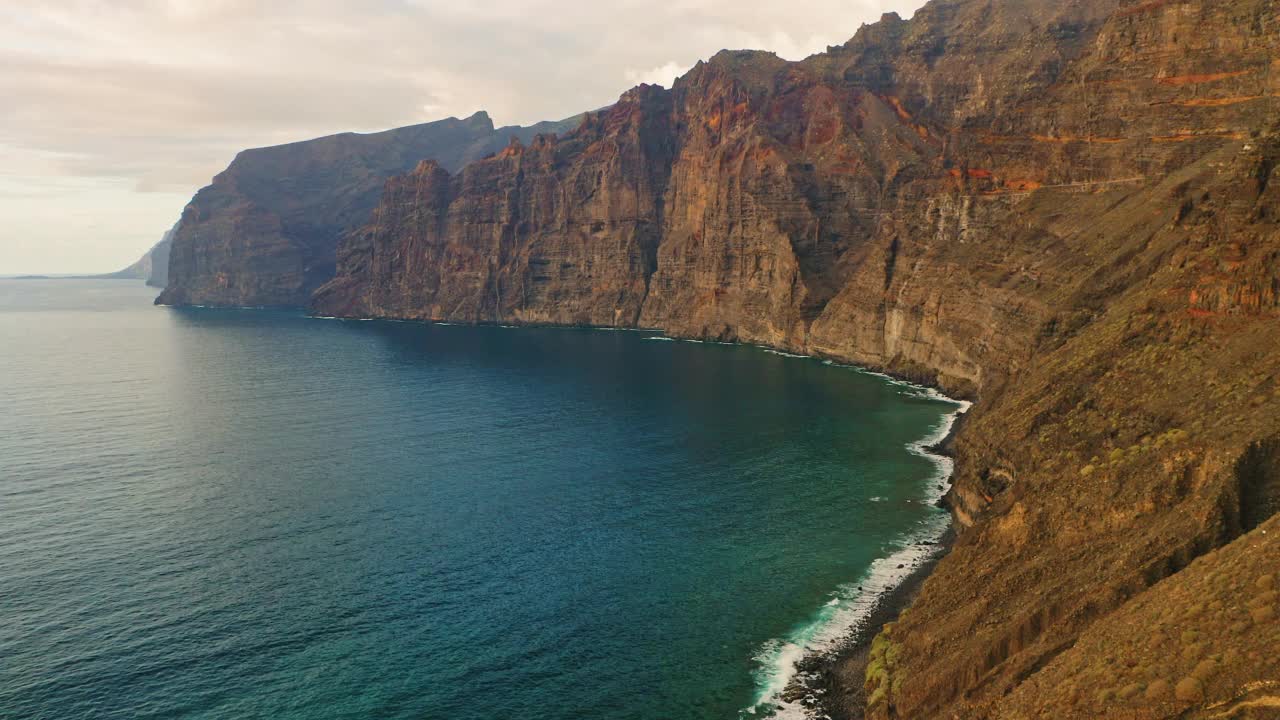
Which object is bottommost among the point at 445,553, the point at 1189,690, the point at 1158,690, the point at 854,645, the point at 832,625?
the point at 854,645

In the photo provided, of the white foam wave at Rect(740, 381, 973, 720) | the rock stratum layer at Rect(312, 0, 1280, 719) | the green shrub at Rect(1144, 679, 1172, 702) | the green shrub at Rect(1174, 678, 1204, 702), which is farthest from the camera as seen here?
the white foam wave at Rect(740, 381, 973, 720)

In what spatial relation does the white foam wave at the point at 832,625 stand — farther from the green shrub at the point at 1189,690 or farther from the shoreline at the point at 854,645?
the green shrub at the point at 1189,690

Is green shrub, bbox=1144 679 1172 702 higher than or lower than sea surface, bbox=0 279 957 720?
higher

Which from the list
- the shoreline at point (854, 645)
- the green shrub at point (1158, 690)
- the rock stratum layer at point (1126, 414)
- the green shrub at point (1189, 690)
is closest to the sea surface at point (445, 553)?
the shoreline at point (854, 645)

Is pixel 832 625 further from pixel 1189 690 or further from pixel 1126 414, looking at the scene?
pixel 1189 690

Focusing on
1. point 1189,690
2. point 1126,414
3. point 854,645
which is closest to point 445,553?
point 854,645

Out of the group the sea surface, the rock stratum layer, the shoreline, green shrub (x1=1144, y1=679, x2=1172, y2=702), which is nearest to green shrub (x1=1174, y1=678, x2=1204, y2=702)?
the rock stratum layer

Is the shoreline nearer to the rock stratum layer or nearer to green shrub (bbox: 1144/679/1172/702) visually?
the rock stratum layer

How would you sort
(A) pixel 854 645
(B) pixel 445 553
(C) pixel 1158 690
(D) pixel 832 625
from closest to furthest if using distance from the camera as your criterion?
(C) pixel 1158 690 → (A) pixel 854 645 → (D) pixel 832 625 → (B) pixel 445 553
